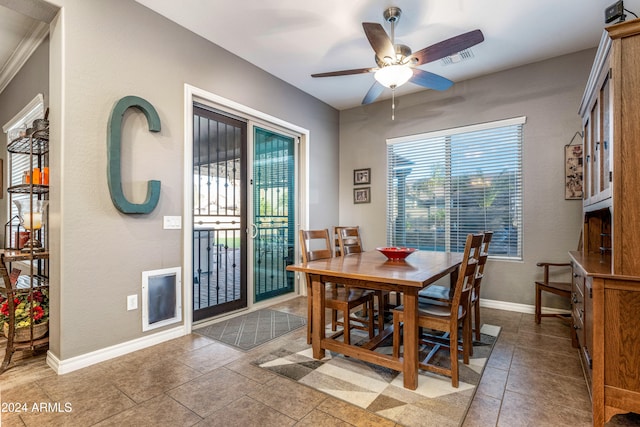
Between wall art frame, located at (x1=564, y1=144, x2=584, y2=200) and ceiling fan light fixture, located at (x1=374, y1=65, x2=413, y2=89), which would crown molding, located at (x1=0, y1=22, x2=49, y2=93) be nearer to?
ceiling fan light fixture, located at (x1=374, y1=65, x2=413, y2=89)

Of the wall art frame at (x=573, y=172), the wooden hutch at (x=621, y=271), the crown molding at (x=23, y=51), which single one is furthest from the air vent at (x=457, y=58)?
the crown molding at (x=23, y=51)

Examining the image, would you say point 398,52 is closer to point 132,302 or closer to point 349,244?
point 349,244

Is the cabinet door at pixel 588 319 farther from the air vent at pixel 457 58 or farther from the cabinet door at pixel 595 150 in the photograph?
the air vent at pixel 457 58

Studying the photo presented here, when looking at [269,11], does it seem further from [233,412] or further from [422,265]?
[233,412]

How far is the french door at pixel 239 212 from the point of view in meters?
3.38

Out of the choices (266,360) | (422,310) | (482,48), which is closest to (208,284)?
(266,360)

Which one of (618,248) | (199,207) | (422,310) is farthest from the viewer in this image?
(199,207)

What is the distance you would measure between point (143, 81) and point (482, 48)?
3427 millimetres

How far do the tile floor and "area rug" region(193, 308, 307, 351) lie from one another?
19cm

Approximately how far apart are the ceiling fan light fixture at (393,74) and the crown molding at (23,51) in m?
3.16

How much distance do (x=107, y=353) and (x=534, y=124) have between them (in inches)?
191

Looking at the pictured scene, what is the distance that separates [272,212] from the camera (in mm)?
4215

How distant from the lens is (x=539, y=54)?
351 centimetres

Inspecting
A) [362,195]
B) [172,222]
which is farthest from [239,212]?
[362,195]
